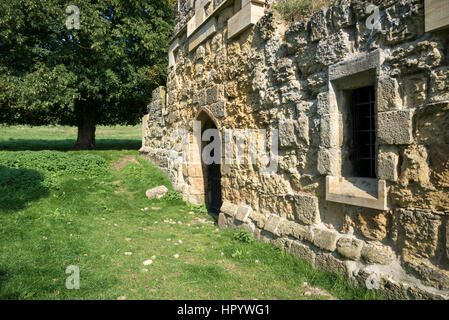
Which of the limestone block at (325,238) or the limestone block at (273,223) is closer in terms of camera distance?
the limestone block at (325,238)

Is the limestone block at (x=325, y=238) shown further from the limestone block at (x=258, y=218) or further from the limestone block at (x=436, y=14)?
the limestone block at (x=436, y=14)

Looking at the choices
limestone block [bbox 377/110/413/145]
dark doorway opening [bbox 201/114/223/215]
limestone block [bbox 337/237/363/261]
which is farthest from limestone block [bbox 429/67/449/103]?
dark doorway opening [bbox 201/114/223/215]

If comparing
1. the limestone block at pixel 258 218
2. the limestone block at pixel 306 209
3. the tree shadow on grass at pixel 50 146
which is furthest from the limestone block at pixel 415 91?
the tree shadow on grass at pixel 50 146

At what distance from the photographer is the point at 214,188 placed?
733cm

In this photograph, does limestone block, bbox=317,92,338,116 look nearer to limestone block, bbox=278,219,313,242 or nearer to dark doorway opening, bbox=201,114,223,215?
limestone block, bbox=278,219,313,242

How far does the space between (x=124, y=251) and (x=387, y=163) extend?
363 cm

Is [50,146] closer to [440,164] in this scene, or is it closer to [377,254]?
[377,254]

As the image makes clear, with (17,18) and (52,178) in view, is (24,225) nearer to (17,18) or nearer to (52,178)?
(52,178)

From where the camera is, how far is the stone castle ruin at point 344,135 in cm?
271

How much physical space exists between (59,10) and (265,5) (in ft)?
29.8

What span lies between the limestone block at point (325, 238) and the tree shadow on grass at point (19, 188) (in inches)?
210

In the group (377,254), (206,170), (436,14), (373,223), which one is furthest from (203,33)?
(377,254)
